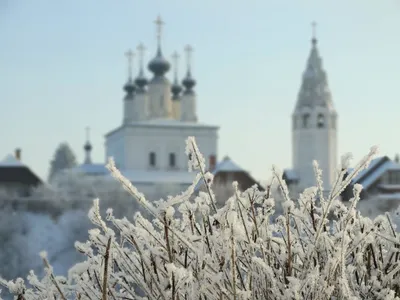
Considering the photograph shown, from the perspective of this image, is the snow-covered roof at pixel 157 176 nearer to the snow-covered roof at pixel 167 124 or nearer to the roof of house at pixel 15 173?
the snow-covered roof at pixel 167 124

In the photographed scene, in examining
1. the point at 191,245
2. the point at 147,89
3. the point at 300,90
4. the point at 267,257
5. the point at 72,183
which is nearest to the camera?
the point at 191,245

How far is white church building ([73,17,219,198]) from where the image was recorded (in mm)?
54531

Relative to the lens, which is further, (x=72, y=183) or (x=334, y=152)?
(x=334, y=152)

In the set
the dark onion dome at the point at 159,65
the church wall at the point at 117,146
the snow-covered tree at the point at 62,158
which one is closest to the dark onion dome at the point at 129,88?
the church wall at the point at 117,146

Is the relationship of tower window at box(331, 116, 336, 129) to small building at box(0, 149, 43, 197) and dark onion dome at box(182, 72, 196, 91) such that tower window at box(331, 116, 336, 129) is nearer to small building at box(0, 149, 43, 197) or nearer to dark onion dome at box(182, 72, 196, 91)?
dark onion dome at box(182, 72, 196, 91)

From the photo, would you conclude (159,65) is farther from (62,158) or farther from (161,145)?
(62,158)

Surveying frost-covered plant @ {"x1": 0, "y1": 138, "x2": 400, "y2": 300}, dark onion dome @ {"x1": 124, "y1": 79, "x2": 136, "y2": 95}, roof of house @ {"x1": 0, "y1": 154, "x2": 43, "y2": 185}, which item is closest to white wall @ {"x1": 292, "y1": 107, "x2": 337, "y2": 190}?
dark onion dome @ {"x1": 124, "y1": 79, "x2": 136, "y2": 95}

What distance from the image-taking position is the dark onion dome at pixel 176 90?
5909 centimetres

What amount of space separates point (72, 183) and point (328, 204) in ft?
155

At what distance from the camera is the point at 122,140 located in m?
55.7

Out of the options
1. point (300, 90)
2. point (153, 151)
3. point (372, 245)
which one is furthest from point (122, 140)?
point (372, 245)

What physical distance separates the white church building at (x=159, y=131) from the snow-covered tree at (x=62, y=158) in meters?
26.5

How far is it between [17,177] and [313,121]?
19.6 metres

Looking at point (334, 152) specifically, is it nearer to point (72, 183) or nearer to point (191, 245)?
point (72, 183)
